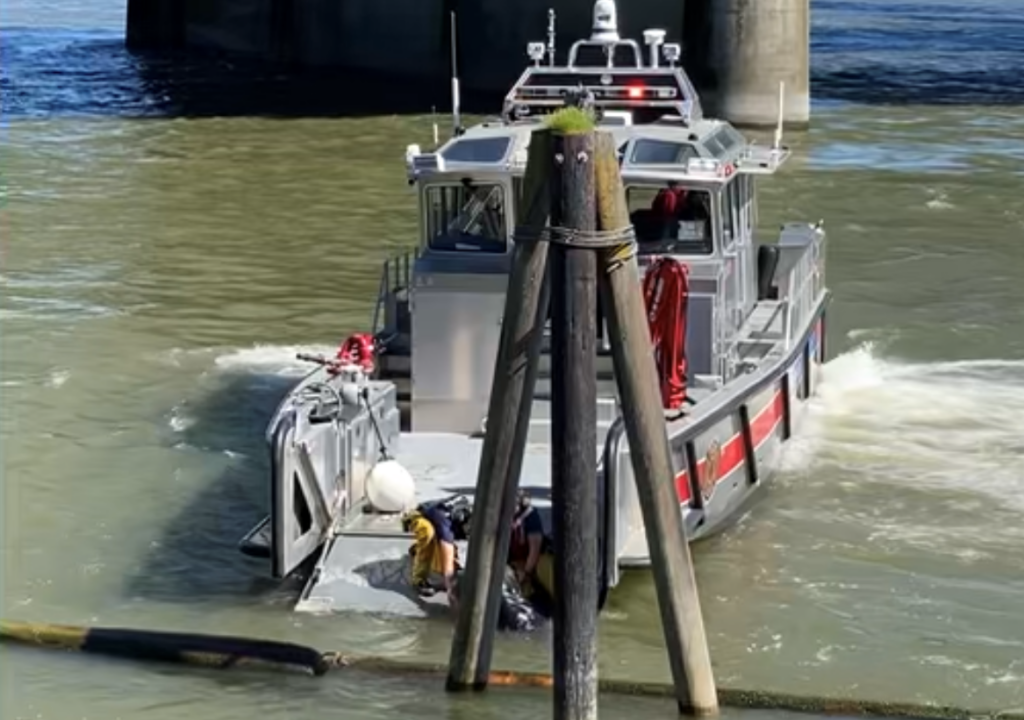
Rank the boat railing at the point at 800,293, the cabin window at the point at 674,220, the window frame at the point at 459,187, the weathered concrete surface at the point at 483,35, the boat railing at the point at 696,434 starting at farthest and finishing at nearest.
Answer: the weathered concrete surface at the point at 483,35
the boat railing at the point at 800,293
the cabin window at the point at 674,220
the window frame at the point at 459,187
the boat railing at the point at 696,434

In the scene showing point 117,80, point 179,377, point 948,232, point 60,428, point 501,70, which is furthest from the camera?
point 117,80

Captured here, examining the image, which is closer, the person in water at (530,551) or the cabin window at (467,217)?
the person in water at (530,551)

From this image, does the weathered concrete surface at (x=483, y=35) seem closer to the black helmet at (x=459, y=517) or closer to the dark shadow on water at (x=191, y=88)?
the dark shadow on water at (x=191, y=88)

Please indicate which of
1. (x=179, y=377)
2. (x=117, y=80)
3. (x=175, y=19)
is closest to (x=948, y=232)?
(x=179, y=377)

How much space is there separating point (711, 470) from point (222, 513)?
160 inches

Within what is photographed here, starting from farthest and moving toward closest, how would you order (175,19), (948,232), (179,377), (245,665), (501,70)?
(175,19), (501,70), (948,232), (179,377), (245,665)

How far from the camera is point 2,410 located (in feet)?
64.5

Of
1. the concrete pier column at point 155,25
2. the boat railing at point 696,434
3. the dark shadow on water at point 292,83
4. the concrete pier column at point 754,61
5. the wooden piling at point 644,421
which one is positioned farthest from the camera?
the concrete pier column at point 155,25

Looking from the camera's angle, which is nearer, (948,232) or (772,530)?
(772,530)

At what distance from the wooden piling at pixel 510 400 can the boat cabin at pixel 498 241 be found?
12.9ft

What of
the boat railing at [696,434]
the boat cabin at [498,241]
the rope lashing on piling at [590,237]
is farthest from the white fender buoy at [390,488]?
the rope lashing on piling at [590,237]

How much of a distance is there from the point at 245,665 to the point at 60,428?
23.8 ft

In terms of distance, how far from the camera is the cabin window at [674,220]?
15.1m

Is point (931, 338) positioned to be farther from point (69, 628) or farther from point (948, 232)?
point (69, 628)
